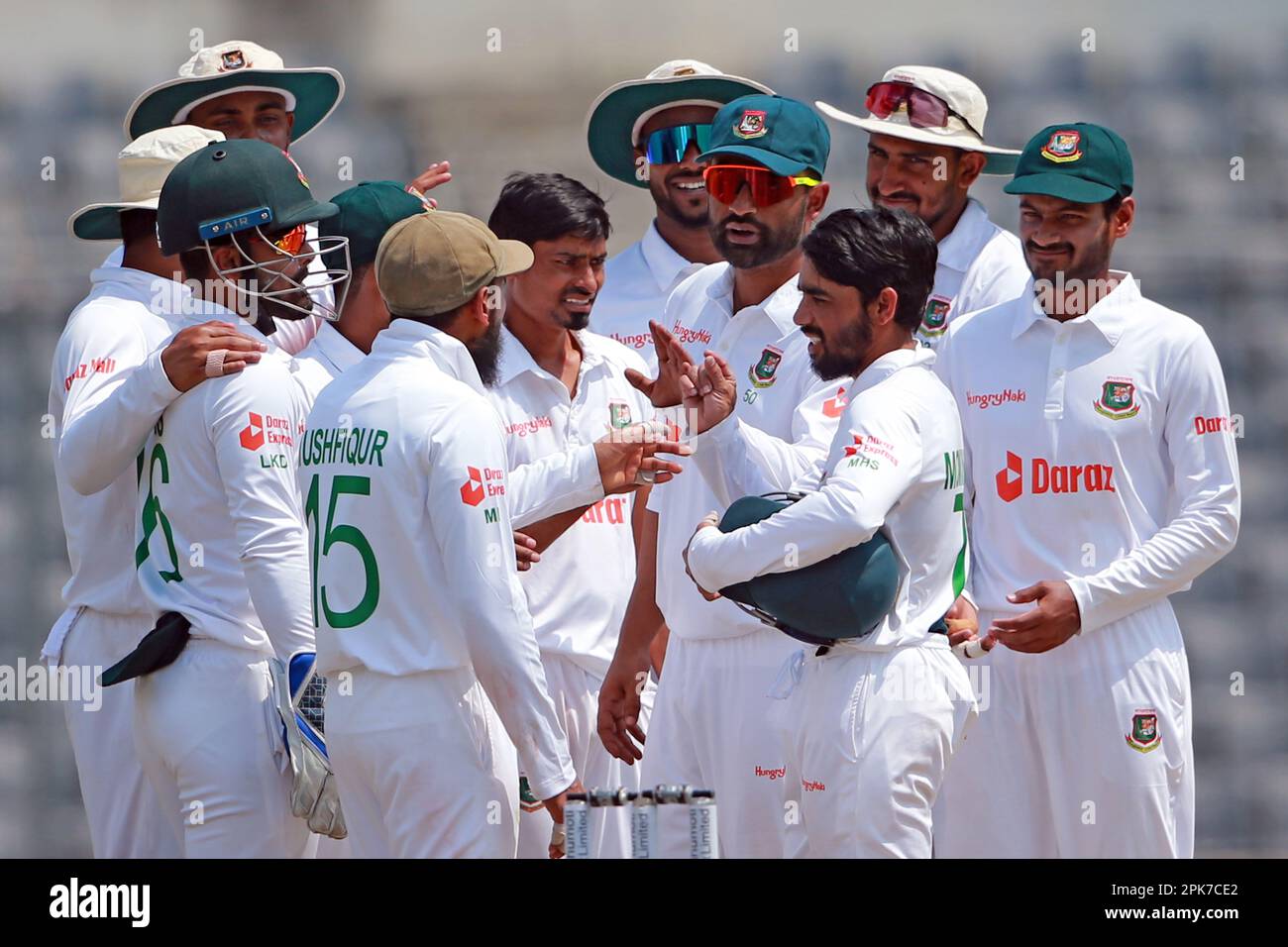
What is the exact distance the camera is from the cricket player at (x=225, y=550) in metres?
3.87

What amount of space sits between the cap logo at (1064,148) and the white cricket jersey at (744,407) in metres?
0.64

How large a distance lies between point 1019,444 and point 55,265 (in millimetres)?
4033

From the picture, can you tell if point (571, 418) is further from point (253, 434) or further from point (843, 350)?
point (253, 434)

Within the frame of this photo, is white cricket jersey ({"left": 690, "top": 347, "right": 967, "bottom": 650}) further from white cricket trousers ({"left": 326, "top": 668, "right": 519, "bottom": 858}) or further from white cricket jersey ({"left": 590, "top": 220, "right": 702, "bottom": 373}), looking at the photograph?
white cricket jersey ({"left": 590, "top": 220, "right": 702, "bottom": 373})

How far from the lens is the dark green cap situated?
4.57 m

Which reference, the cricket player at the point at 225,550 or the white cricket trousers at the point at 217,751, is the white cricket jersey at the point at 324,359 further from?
the white cricket trousers at the point at 217,751

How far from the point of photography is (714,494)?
454 cm

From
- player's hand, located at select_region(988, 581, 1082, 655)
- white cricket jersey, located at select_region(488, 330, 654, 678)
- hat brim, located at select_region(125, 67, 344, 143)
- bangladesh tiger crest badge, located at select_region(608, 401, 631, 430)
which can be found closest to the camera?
player's hand, located at select_region(988, 581, 1082, 655)

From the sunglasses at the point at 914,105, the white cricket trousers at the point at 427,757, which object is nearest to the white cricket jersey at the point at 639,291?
the sunglasses at the point at 914,105

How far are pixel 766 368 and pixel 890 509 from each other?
831 millimetres

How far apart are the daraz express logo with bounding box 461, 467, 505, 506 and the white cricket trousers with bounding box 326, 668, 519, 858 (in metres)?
0.32

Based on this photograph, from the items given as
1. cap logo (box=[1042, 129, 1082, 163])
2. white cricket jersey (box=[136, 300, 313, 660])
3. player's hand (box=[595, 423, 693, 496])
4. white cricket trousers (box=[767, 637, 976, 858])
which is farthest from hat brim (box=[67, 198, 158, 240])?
cap logo (box=[1042, 129, 1082, 163])

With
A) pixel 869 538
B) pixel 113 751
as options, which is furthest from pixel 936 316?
pixel 113 751
